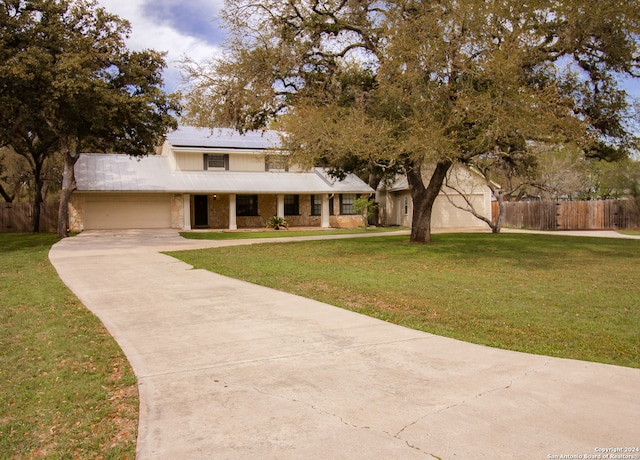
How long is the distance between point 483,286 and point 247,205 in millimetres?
24584

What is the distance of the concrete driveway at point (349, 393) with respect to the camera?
11.8 ft

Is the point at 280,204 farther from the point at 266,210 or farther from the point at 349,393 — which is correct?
the point at 349,393

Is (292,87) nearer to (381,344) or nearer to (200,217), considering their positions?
(381,344)

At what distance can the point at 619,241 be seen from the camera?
20.5m

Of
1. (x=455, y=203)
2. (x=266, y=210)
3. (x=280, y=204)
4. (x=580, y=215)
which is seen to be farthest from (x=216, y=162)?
(x=580, y=215)

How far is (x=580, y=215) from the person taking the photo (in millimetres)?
30906

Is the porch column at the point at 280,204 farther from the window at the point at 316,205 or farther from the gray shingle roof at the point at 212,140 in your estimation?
the gray shingle roof at the point at 212,140

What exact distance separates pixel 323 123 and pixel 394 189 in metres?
22.2

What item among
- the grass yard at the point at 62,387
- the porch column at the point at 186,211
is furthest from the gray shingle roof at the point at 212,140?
the grass yard at the point at 62,387

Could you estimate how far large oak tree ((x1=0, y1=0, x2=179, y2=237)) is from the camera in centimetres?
1923

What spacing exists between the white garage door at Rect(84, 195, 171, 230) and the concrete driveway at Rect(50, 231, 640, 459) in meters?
24.3

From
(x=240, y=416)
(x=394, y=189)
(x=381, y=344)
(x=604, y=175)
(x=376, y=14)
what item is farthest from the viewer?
(x=604, y=175)

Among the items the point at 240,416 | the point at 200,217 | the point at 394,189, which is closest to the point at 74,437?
the point at 240,416

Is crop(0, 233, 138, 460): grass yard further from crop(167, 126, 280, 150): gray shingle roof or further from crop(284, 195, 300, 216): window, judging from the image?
crop(284, 195, 300, 216): window
